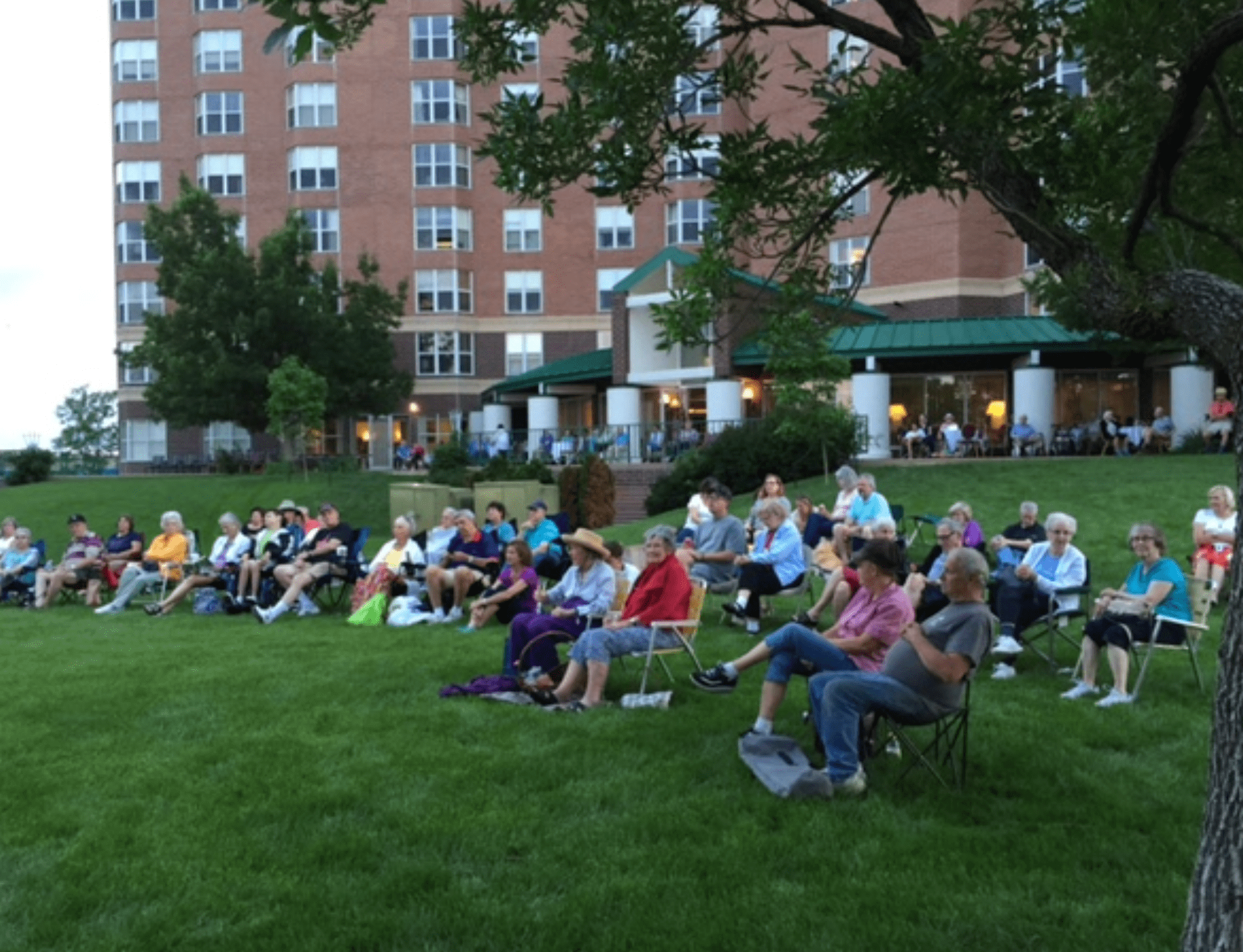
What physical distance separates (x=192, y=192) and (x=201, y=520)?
16.0 m

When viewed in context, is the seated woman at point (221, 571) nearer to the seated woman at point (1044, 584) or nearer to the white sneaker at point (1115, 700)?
the seated woman at point (1044, 584)

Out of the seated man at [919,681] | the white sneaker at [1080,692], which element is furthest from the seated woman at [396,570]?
the seated man at [919,681]

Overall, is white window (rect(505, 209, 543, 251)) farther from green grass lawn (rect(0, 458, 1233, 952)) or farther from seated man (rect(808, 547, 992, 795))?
seated man (rect(808, 547, 992, 795))

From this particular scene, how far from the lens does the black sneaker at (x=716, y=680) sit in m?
7.88

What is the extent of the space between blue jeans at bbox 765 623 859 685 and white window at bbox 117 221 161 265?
52113mm

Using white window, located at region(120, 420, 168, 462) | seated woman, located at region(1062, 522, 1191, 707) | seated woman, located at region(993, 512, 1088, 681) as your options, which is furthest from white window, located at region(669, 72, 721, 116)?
white window, located at region(120, 420, 168, 462)

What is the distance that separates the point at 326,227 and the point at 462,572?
42.5 metres

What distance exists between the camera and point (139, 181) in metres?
53.3

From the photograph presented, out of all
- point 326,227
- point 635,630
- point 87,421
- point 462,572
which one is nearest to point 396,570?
point 462,572

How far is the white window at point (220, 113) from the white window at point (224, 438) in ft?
42.6

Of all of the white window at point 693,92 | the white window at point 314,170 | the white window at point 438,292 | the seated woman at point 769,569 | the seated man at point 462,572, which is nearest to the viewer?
the white window at point 693,92

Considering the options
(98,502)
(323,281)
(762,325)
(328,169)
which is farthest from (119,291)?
(762,325)

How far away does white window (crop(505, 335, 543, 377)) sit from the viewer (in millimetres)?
52969

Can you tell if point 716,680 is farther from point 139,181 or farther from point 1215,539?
point 139,181
